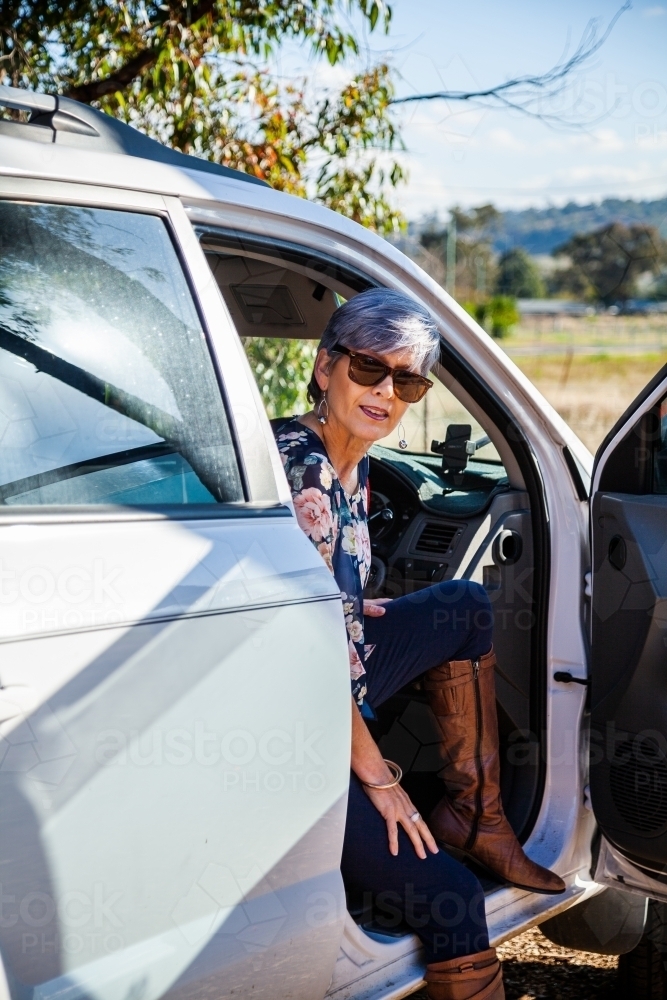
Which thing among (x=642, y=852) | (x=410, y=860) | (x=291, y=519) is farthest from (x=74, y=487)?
(x=642, y=852)

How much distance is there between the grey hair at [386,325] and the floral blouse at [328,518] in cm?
24

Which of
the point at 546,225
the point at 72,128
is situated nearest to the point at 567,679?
the point at 72,128

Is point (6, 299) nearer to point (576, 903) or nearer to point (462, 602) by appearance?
point (462, 602)

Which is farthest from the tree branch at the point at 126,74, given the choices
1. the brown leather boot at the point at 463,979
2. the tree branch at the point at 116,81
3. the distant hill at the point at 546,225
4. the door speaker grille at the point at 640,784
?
the brown leather boot at the point at 463,979

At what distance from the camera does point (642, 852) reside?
7.96 feet

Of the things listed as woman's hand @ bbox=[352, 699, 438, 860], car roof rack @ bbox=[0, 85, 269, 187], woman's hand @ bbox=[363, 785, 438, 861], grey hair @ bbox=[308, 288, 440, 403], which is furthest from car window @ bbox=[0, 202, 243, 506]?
woman's hand @ bbox=[363, 785, 438, 861]

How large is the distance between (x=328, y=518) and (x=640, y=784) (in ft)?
3.10

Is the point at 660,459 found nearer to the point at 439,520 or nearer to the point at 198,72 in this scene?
the point at 439,520

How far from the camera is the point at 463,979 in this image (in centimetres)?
218

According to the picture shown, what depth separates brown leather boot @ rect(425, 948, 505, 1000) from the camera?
2.17 meters

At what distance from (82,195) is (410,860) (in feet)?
4.80

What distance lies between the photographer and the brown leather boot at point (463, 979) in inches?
85.5

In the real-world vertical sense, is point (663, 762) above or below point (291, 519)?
below

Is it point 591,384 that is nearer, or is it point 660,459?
point 660,459
